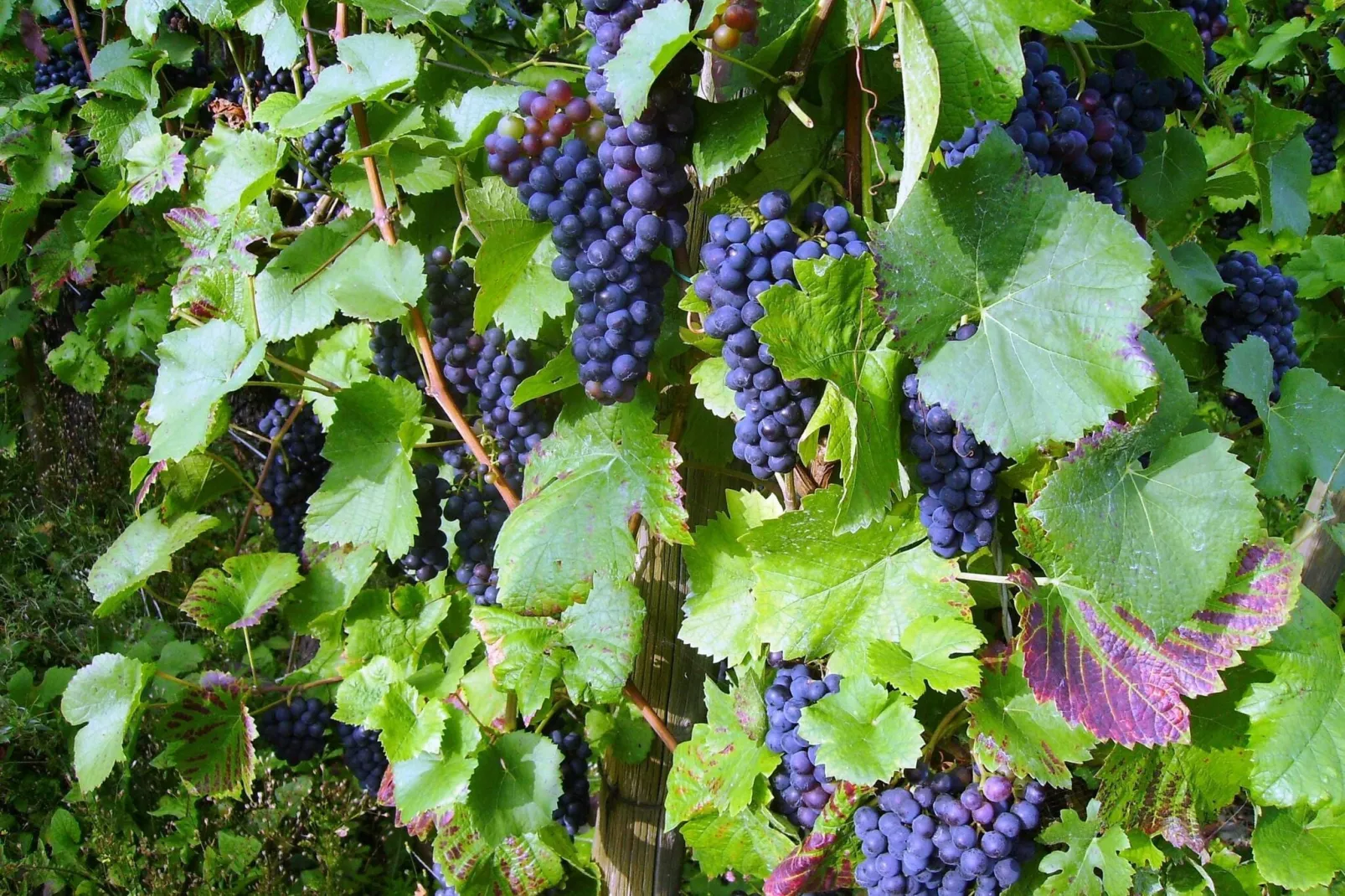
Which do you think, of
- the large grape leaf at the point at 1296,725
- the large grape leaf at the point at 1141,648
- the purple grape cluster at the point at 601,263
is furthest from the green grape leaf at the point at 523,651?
the large grape leaf at the point at 1296,725

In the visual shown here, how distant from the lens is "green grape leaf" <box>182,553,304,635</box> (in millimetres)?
1742

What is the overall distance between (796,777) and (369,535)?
0.73 meters

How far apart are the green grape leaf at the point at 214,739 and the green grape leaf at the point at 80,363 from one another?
1.57 metres

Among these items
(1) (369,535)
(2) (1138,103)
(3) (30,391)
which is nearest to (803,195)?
(2) (1138,103)

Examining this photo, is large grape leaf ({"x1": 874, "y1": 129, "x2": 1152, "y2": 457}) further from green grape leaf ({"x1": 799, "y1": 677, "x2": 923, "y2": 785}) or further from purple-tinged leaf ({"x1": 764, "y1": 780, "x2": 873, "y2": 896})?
purple-tinged leaf ({"x1": 764, "y1": 780, "x2": 873, "y2": 896})

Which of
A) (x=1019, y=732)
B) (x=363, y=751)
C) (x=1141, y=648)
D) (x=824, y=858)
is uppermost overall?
(x=1141, y=648)

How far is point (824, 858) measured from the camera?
3.71 ft

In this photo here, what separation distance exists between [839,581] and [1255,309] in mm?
782

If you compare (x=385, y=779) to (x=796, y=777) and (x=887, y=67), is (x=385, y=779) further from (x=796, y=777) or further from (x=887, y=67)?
(x=887, y=67)

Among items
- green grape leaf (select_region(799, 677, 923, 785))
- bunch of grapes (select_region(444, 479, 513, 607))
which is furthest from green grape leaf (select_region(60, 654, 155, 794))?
green grape leaf (select_region(799, 677, 923, 785))

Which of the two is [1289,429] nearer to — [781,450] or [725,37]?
[781,450]

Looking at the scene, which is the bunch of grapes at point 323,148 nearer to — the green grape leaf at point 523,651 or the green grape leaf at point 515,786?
the green grape leaf at point 523,651

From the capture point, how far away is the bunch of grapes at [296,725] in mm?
1941


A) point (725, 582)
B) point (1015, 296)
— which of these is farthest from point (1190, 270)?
point (725, 582)
